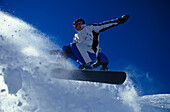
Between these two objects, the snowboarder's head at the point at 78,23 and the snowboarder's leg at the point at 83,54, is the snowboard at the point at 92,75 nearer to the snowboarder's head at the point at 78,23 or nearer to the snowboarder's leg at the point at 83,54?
the snowboarder's leg at the point at 83,54

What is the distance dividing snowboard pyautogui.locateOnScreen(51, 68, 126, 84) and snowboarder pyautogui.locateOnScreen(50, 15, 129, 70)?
0.41 meters

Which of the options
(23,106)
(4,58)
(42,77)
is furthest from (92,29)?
(4,58)

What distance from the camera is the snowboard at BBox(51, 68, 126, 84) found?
4176 millimetres

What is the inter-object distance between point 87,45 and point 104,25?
3.06ft

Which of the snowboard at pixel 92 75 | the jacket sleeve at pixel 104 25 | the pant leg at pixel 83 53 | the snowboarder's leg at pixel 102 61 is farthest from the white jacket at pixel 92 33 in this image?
the snowboard at pixel 92 75

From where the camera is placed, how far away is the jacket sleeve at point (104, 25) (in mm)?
4822

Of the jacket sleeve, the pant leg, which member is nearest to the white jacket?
the jacket sleeve

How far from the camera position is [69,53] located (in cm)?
502

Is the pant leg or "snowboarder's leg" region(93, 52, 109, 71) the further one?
"snowboarder's leg" region(93, 52, 109, 71)

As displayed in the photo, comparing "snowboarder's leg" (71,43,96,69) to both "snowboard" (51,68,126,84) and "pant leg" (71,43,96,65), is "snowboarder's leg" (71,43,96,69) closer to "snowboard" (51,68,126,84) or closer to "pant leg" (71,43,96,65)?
"pant leg" (71,43,96,65)

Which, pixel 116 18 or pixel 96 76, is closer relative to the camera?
pixel 96 76

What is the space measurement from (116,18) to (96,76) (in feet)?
6.94

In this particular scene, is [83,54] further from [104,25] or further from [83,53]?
[104,25]

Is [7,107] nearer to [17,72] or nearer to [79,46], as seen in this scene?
[17,72]
